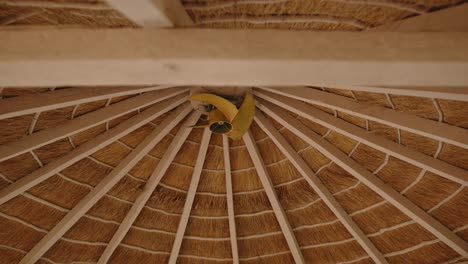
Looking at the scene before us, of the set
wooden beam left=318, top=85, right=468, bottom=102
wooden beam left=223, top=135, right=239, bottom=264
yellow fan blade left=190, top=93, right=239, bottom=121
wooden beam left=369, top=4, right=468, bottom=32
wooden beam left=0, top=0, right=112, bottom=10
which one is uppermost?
wooden beam left=369, top=4, right=468, bottom=32

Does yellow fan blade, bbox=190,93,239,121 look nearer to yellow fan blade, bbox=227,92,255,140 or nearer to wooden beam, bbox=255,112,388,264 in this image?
yellow fan blade, bbox=227,92,255,140

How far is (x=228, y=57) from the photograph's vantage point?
1.88 m

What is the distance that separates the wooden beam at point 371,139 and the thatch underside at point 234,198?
0.28 feet

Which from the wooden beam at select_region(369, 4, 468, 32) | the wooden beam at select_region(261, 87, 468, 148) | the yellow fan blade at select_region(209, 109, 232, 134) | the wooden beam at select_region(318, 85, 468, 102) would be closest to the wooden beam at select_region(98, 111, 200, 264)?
the yellow fan blade at select_region(209, 109, 232, 134)

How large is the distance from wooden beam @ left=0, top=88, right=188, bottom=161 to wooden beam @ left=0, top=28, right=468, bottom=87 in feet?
5.38

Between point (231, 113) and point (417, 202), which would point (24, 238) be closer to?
point (231, 113)

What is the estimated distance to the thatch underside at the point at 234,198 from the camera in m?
3.82

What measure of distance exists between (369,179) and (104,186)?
8.43 feet

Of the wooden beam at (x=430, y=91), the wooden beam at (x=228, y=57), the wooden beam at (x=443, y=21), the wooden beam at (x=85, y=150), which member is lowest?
the wooden beam at (x=85, y=150)

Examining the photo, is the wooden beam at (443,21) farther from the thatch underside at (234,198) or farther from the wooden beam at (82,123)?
the wooden beam at (82,123)

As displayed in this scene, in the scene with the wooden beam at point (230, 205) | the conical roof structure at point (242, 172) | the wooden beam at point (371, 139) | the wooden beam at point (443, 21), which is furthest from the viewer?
the wooden beam at point (230, 205)

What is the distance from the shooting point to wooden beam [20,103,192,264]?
4156mm

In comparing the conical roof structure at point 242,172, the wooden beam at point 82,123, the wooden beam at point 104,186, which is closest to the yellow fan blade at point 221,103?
the conical roof structure at point 242,172

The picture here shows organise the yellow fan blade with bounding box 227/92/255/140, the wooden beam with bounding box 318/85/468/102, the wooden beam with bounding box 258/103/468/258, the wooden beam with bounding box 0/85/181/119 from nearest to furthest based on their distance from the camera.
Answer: the wooden beam with bounding box 318/85/468/102 < the wooden beam with bounding box 0/85/181/119 < the yellow fan blade with bounding box 227/92/255/140 < the wooden beam with bounding box 258/103/468/258
